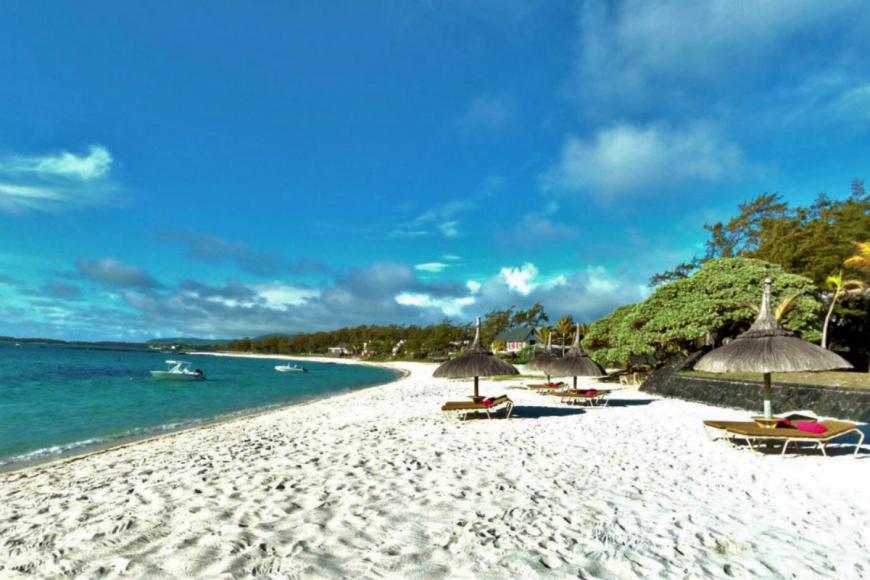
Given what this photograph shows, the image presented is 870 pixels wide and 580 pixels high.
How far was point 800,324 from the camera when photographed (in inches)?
696

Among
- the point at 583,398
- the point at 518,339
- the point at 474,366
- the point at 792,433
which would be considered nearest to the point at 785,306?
the point at 583,398

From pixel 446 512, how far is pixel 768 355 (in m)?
7.40

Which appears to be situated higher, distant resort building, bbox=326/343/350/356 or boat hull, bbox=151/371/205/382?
distant resort building, bbox=326/343/350/356

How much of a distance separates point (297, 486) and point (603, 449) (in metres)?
5.32

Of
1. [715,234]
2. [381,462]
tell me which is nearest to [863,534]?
[381,462]

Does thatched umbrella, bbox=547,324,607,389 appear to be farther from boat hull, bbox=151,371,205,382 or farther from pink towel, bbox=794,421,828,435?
boat hull, bbox=151,371,205,382

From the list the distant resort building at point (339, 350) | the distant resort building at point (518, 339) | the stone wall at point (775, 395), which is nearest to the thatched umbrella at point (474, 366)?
the stone wall at point (775, 395)

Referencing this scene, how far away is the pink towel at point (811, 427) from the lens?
7.76m

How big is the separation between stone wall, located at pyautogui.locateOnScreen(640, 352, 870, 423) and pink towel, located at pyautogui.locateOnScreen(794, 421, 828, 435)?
4.09m

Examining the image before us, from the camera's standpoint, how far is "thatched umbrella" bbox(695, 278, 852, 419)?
8641mm

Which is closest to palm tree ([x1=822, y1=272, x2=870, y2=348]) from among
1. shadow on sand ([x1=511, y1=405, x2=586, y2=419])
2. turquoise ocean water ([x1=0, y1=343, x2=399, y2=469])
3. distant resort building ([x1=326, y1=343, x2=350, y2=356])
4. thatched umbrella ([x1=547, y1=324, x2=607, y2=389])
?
thatched umbrella ([x1=547, y1=324, x2=607, y2=389])

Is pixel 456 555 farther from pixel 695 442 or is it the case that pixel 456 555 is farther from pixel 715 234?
pixel 715 234

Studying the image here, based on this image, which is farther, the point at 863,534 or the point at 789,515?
the point at 789,515

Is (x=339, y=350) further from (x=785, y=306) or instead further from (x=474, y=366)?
(x=474, y=366)
